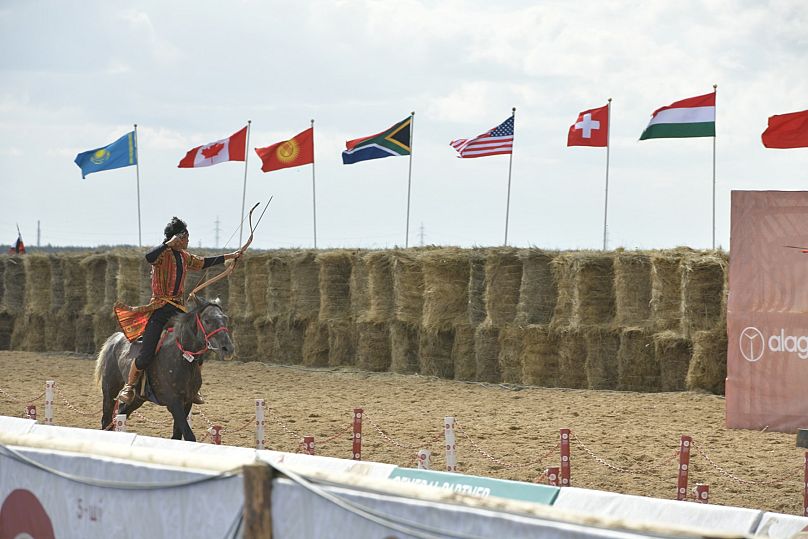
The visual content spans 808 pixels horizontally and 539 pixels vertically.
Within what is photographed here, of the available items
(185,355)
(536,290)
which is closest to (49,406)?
(185,355)

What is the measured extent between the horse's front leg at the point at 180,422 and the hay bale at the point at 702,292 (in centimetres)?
900

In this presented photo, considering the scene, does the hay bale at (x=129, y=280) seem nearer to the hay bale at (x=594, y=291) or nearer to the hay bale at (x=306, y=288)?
the hay bale at (x=306, y=288)

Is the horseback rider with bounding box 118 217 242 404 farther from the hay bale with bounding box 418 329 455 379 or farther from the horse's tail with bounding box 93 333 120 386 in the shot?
the hay bale with bounding box 418 329 455 379

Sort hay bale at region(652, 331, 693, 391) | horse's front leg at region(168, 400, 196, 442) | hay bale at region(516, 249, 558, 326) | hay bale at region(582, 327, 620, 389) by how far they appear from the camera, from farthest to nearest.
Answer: hay bale at region(516, 249, 558, 326), hay bale at region(582, 327, 620, 389), hay bale at region(652, 331, 693, 391), horse's front leg at region(168, 400, 196, 442)

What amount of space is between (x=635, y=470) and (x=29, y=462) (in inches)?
315

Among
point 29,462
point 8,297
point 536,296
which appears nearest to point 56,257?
point 8,297

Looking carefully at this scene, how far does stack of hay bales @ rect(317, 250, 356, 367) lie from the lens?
25109 mm

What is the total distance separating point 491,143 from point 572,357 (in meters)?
7.56

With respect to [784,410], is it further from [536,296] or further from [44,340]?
[44,340]

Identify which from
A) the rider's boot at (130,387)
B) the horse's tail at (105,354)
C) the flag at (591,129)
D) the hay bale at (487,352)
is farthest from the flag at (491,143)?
the rider's boot at (130,387)

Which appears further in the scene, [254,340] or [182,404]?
[254,340]

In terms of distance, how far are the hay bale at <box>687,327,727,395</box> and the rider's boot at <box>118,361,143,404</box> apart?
9.26m

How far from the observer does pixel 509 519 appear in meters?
4.66

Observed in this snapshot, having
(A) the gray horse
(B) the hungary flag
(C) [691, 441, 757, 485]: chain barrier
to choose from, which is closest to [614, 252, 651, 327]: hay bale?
(B) the hungary flag
